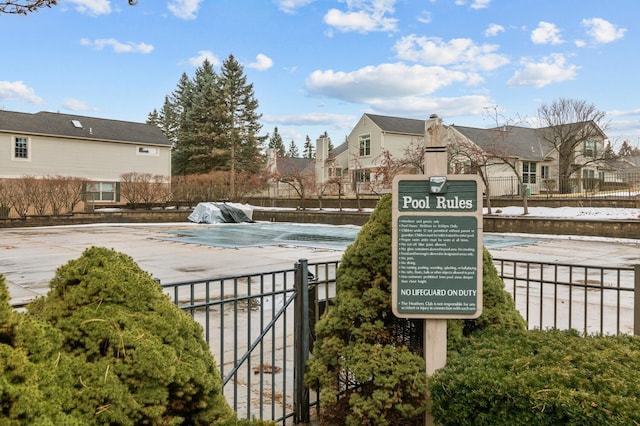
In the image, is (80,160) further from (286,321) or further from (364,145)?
(286,321)

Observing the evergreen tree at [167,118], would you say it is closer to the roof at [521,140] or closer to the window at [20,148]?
the window at [20,148]

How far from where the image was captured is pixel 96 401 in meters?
1.72

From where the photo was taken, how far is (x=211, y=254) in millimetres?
12781

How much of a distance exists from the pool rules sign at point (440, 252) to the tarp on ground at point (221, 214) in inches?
982

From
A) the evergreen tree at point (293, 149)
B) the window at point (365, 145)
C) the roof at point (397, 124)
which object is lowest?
the window at point (365, 145)

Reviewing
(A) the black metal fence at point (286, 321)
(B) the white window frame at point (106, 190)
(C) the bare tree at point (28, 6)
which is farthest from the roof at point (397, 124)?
(C) the bare tree at point (28, 6)

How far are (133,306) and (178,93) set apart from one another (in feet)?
218

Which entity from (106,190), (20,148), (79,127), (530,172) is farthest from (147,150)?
(530,172)

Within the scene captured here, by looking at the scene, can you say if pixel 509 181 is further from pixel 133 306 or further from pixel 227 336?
pixel 133 306

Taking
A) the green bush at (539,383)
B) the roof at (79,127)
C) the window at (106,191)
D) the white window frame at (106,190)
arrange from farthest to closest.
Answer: the white window frame at (106,190)
the window at (106,191)
the roof at (79,127)
the green bush at (539,383)

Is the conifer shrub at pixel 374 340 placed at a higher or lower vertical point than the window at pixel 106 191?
lower

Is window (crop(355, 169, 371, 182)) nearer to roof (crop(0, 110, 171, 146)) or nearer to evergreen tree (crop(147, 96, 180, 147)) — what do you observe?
roof (crop(0, 110, 171, 146))

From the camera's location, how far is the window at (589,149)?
116 ft

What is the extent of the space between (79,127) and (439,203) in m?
38.2
